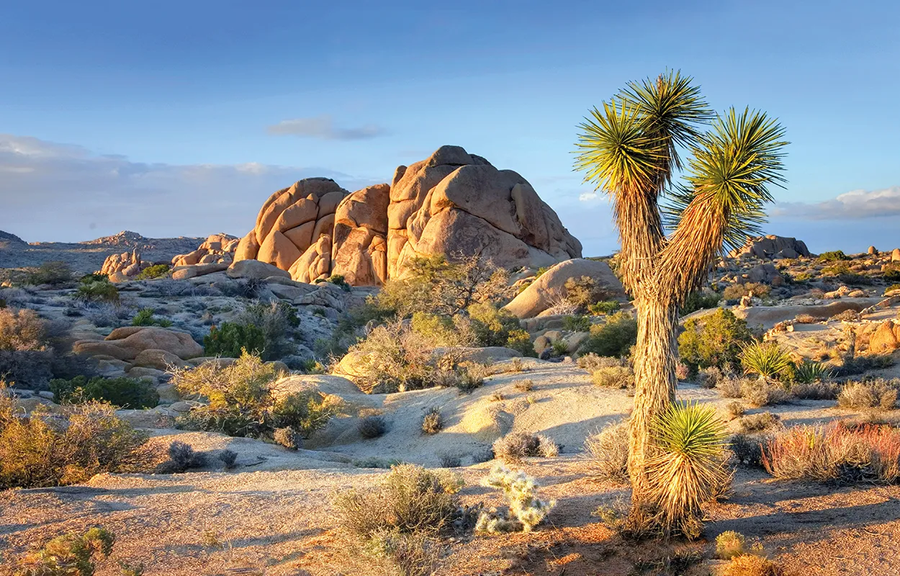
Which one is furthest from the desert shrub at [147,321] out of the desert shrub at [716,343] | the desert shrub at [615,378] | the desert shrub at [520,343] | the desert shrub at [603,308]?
the desert shrub at [716,343]

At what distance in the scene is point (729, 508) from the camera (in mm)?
7742

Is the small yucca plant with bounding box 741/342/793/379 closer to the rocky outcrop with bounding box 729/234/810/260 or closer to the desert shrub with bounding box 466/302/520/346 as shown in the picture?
the desert shrub with bounding box 466/302/520/346

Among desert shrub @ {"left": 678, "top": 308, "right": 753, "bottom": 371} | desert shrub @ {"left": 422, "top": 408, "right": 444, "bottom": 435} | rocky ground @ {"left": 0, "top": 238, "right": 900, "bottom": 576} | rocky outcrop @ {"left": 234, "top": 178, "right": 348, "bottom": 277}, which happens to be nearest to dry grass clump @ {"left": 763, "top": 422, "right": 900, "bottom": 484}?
rocky ground @ {"left": 0, "top": 238, "right": 900, "bottom": 576}

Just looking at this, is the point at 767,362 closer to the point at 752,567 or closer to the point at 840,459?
the point at 840,459

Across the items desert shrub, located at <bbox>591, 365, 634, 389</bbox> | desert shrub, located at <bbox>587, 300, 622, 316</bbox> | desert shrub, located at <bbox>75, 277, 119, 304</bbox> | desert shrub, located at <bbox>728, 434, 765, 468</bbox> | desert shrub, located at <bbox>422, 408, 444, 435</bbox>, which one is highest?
desert shrub, located at <bbox>587, 300, 622, 316</bbox>

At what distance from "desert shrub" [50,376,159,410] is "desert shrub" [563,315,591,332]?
41.7 ft

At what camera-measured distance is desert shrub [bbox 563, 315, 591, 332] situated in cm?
2255

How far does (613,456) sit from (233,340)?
18.3 metres

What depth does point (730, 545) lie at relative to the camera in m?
6.25

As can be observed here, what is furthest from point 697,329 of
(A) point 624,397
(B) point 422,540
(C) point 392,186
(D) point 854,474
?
(C) point 392,186

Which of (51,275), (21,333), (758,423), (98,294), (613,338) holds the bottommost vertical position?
(758,423)

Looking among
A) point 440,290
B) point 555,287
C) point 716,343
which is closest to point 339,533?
point 716,343

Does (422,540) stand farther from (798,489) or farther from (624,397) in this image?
(624,397)

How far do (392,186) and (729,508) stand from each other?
49.1 metres
